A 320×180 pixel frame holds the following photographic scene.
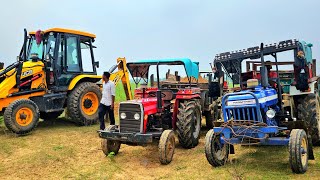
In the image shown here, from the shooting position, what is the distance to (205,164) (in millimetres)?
6492

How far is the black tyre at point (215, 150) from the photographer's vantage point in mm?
6023

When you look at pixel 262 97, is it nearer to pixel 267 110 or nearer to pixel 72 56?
pixel 267 110

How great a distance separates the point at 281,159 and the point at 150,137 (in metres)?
2.64

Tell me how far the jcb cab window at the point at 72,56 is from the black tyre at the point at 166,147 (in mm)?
5130

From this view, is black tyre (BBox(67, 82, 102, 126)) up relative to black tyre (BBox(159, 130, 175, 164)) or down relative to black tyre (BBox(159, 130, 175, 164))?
up

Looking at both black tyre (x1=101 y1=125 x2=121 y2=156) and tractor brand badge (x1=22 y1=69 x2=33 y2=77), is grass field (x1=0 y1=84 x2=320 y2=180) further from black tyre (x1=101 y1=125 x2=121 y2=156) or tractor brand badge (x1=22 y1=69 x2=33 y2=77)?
tractor brand badge (x1=22 y1=69 x2=33 y2=77)

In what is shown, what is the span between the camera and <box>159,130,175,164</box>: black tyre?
6461mm

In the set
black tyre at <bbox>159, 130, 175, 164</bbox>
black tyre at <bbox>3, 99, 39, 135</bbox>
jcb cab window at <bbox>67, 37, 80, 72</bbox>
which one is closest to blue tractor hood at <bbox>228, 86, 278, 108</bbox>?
black tyre at <bbox>159, 130, 175, 164</bbox>

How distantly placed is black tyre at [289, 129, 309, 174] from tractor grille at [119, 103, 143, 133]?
2958 millimetres

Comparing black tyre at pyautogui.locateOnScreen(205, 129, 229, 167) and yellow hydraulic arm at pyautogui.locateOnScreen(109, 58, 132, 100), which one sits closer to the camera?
black tyre at pyautogui.locateOnScreen(205, 129, 229, 167)

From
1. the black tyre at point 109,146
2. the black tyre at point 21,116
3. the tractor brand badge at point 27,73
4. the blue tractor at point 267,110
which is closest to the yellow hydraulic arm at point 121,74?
the tractor brand badge at point 27,73

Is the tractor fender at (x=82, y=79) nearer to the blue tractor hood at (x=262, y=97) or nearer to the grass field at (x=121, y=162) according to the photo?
the grass field at (x=121, y=162)

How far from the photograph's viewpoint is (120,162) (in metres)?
6.91

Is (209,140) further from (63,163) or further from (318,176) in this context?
(63,163)
